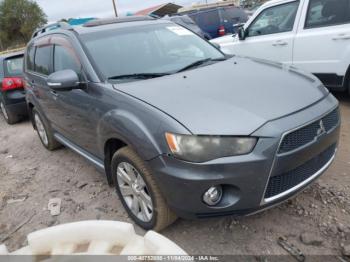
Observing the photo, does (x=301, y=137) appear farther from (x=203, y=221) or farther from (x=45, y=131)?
(x=45, y=131)

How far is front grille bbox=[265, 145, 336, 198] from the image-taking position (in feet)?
7.77

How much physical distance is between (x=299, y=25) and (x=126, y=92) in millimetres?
3615

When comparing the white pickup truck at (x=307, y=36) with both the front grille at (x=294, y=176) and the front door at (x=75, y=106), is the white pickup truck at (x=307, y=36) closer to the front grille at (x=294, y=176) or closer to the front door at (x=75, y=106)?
the front grille at (x=294, y=176)

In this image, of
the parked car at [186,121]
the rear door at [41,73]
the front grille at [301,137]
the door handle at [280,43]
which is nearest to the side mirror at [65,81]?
the parked car at [186,121]

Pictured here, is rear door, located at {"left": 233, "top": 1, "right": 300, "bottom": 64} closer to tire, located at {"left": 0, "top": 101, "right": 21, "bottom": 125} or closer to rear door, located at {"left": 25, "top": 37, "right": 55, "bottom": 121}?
rear door, located at {"left": 25, "top": 37, "right": 55, "bottom": 121}

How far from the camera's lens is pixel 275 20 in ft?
18.7

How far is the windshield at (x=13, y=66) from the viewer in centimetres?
725

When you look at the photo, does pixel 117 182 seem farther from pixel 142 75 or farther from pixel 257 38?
pixel 257 38

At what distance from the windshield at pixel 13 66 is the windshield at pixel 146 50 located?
4.52 meters

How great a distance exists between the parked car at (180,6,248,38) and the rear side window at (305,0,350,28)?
7240 millimetres

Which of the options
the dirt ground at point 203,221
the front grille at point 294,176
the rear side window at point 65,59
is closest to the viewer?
the front grille at point 294,176

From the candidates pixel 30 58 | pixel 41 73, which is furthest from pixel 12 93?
pixel 41 73

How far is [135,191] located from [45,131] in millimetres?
2639

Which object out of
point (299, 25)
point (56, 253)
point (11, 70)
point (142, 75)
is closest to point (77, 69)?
point (142, 75)
